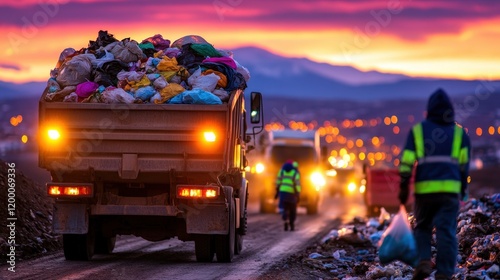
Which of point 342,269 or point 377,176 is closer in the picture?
point 342,269

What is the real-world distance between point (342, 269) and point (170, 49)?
4306 millimetres

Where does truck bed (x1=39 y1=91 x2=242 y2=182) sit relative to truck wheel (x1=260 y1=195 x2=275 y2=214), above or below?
above

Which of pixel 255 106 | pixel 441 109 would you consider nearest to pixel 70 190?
pixel 255 106

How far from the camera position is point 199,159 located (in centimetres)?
1470

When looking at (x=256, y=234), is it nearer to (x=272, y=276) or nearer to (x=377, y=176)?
(x=272, y=276)

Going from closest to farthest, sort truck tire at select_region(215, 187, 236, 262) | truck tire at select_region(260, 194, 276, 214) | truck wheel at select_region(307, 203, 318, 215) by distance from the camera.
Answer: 1. truck tire at select_region(215, 187, 236, 262)
2. truck wheel at select_region(307, 203, 318, 215)
3. truck tire at select_region(260, 194, 276, 214)

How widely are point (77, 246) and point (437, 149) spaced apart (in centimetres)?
677

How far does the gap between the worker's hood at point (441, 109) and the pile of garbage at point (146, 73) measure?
4664mm

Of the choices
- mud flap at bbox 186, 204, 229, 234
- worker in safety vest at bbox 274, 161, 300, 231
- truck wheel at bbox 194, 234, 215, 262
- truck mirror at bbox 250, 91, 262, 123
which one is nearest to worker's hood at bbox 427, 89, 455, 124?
→ mud flap at bbox 186, 204, 229, 234

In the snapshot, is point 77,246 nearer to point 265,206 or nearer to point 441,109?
point 441,109

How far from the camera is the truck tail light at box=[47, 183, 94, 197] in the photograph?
14953 millimetres

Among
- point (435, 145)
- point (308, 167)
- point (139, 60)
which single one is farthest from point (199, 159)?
point (308, 167)

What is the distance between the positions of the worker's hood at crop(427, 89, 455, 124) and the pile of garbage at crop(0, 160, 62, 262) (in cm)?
746

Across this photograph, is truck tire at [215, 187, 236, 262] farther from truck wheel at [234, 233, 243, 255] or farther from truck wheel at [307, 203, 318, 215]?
truck wheel at [307, 203, 318, 215]
